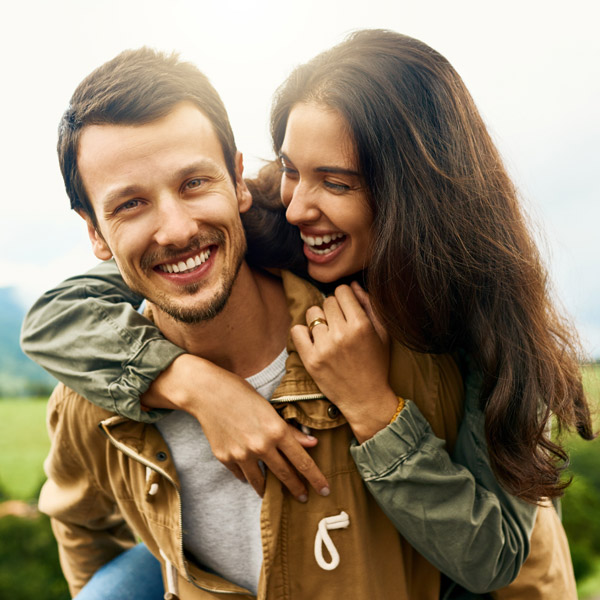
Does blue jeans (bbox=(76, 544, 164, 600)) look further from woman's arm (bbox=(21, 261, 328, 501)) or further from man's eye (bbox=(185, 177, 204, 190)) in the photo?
man's eye (bbox=(185, 177, 204, 190))

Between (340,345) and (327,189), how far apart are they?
0.37 m

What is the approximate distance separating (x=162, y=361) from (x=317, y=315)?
387 millimetres

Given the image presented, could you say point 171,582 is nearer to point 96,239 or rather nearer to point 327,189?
point 96,239

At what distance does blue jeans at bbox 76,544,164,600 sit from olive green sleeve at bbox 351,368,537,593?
0.90m

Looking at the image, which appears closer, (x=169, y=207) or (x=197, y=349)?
(x=169, y=207)

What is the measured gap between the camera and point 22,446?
380 centimetres

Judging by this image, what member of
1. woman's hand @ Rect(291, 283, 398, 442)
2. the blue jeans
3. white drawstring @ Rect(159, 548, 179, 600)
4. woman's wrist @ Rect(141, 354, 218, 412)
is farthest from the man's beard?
the blue jeans

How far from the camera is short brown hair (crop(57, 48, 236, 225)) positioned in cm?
136

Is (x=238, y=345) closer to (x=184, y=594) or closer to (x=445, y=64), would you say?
(x=184, y=594)

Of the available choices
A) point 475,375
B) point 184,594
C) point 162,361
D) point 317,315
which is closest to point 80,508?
point 184,594

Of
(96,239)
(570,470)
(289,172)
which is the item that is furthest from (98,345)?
(570,470)

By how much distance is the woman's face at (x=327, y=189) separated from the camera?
4.45 ft

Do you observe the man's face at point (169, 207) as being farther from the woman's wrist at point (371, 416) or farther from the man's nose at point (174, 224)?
the woman's wrist at point (371, 416)

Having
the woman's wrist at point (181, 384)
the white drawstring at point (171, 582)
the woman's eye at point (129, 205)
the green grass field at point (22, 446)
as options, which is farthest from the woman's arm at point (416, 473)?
the green grass field at point (22, 446)
